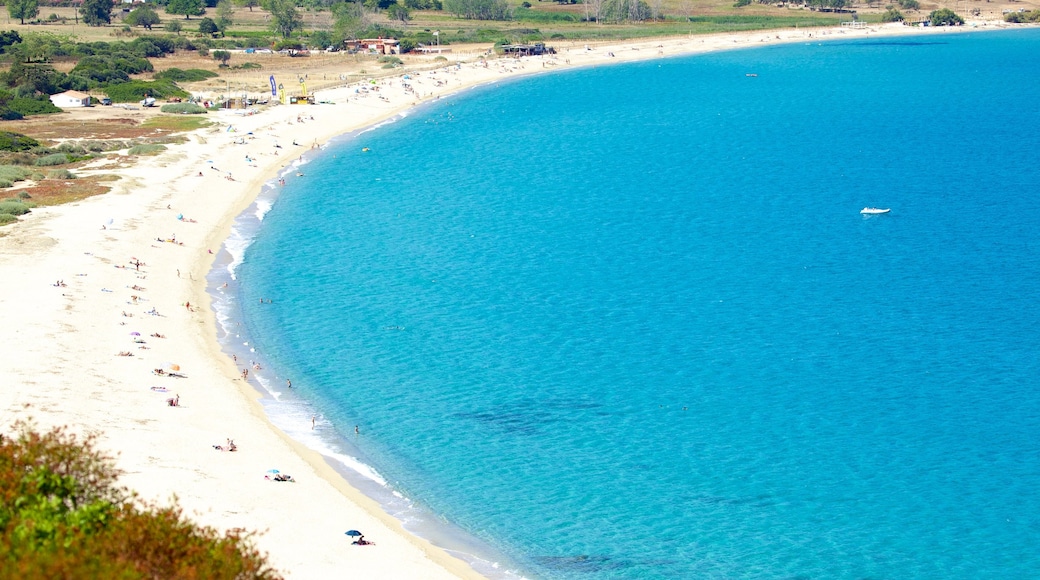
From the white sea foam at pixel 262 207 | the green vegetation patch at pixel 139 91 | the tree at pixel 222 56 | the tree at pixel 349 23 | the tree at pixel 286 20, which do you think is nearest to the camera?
the white sea foam at pixel 262 207

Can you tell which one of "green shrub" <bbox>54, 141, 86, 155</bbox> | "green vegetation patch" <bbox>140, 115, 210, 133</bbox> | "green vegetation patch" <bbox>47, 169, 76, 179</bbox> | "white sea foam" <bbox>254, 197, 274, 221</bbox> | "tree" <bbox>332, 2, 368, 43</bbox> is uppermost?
"tree" <bbox>332, 2, 368, 43</bbox>

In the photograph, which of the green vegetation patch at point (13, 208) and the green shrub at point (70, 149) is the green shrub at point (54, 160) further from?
the green vegetation patch at point (13, 208)

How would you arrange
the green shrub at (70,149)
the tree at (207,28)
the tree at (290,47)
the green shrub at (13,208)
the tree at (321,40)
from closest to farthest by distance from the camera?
1. the green shrub at (13,208)
2. the green shrub at (70,149)
3. the tree at (290,47)
4. the tree at (321,40)
5. the tree at (207,28)

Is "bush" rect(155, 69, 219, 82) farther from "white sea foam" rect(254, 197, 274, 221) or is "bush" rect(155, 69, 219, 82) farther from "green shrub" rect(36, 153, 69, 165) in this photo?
"white sea foam" rect(254, 197, 274, 221)

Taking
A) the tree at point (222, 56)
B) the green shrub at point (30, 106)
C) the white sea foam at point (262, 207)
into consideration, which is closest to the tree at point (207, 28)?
the tree at point (222, 56)

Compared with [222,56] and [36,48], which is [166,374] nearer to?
[36,48]

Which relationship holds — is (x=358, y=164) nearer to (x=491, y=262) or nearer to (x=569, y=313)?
(x=491, y=262)

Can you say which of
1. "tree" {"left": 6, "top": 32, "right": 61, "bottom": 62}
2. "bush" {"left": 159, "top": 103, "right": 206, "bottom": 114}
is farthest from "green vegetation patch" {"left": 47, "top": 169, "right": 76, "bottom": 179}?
"tree" {"left": 6, "top": 32, "right": 61, "bottom": 62}

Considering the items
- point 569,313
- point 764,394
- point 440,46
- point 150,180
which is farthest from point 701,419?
point 440,46
